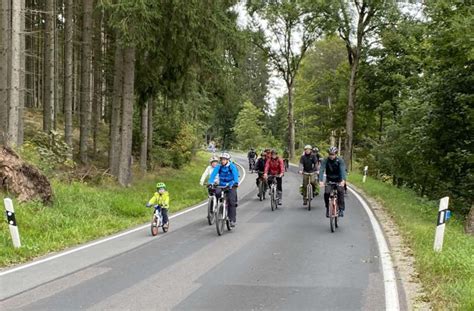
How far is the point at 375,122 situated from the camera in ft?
134

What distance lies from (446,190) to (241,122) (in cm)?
5694

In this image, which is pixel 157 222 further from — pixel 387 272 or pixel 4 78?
pixel 4 78

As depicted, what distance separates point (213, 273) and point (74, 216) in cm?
606

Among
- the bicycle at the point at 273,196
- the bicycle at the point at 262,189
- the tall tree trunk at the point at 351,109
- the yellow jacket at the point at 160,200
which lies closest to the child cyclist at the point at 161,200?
the yellow jacket at the point at 160,200

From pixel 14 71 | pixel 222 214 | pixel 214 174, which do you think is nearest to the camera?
pixel 222 214

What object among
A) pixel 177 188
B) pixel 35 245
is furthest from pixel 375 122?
pixel 35 245

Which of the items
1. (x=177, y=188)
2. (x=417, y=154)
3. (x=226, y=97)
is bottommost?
(x=177, y=188)

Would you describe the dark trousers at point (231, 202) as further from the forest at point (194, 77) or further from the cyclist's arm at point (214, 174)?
the forest at point (194, 77)

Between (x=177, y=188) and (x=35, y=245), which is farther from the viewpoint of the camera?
(x=177, y=188)

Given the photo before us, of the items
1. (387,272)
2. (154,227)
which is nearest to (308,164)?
(154,227)

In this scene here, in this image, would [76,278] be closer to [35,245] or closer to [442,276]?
[35,245]

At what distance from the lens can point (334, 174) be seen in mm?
12469

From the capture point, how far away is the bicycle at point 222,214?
11446 mm

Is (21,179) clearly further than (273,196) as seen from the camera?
No
